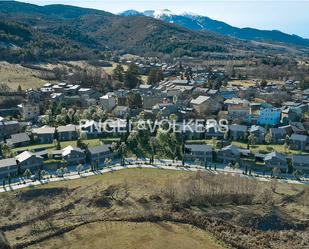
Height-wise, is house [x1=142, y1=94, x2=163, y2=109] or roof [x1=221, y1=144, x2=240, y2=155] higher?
house [x1=142, y1=94, x2=163, y2=109]

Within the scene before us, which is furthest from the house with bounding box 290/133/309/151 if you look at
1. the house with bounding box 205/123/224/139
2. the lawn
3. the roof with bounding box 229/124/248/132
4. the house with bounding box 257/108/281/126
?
the lawn

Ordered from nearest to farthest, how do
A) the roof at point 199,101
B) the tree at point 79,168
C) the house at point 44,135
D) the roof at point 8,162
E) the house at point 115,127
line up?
the roof at point 8,162 → the tree at point 79,168 → the house at point 44,135 → the house at point 115,127 → the roof at point 199,101

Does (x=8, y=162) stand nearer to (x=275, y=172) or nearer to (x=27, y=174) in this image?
A: (x=27, y=174)

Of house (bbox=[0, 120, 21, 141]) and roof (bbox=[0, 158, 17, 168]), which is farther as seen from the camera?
house (bbox=[0, 120, 21, 141])

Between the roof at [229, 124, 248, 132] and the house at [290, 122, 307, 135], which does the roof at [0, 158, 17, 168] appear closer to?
the roof at [229, 124, 248, 132]

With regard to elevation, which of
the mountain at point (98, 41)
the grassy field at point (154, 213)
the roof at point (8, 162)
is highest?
the mountain at point (98, 41)

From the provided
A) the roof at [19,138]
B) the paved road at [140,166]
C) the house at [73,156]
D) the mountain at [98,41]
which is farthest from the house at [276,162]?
the mountain at [98,41]

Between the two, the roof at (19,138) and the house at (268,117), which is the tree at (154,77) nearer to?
the house at (268,117)
